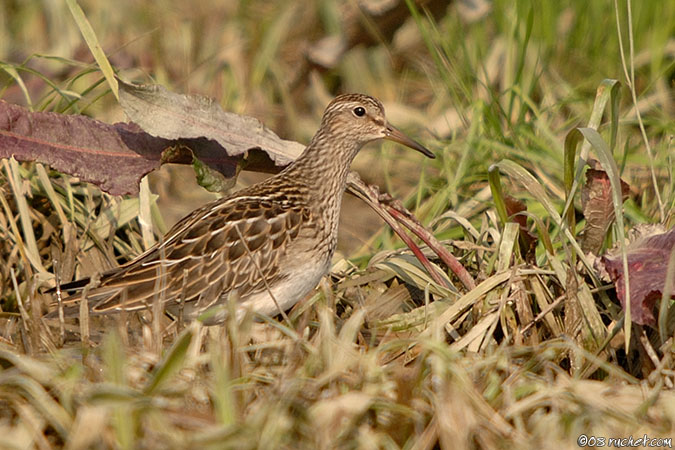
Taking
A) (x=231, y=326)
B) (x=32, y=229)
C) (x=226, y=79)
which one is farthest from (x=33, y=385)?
(x=226, y=79)

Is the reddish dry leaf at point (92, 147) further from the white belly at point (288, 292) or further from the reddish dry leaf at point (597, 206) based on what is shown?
the reddish dry leaf at point (597, 206)

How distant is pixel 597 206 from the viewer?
386 cm

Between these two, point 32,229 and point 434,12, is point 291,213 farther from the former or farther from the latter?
Result: point 434,12

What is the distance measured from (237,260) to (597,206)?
57.4 inches

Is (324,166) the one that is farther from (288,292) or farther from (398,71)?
(398,71)

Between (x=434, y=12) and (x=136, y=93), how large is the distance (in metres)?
3.28

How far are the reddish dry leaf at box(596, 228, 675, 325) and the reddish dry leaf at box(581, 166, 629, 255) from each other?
0.55 feet

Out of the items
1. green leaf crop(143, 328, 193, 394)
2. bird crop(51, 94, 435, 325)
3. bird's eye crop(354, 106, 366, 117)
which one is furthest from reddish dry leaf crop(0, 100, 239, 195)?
green leaf crop(143, 328, 193, 394)

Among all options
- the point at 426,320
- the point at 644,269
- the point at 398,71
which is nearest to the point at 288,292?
the point at 426,320

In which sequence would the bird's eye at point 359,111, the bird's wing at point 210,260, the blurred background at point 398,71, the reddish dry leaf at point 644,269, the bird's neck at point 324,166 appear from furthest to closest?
the blurred background at point 398,71 → the bird's eye at point 359,111 → the bird's neck at point 324,166 → the bird's wing at point 210,260 → the reddish dry leaf at point 644,269

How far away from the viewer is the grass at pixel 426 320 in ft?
9.28

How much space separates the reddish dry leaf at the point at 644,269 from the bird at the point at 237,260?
47.9 inches

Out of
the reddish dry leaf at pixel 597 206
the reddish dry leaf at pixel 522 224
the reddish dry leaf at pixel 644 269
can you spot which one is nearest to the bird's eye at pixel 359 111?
the reddish dry leaf at pixel 522 224

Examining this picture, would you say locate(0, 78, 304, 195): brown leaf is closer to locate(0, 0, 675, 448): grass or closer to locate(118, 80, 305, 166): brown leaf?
locate(118, 80, 305, 166): brown leaf
